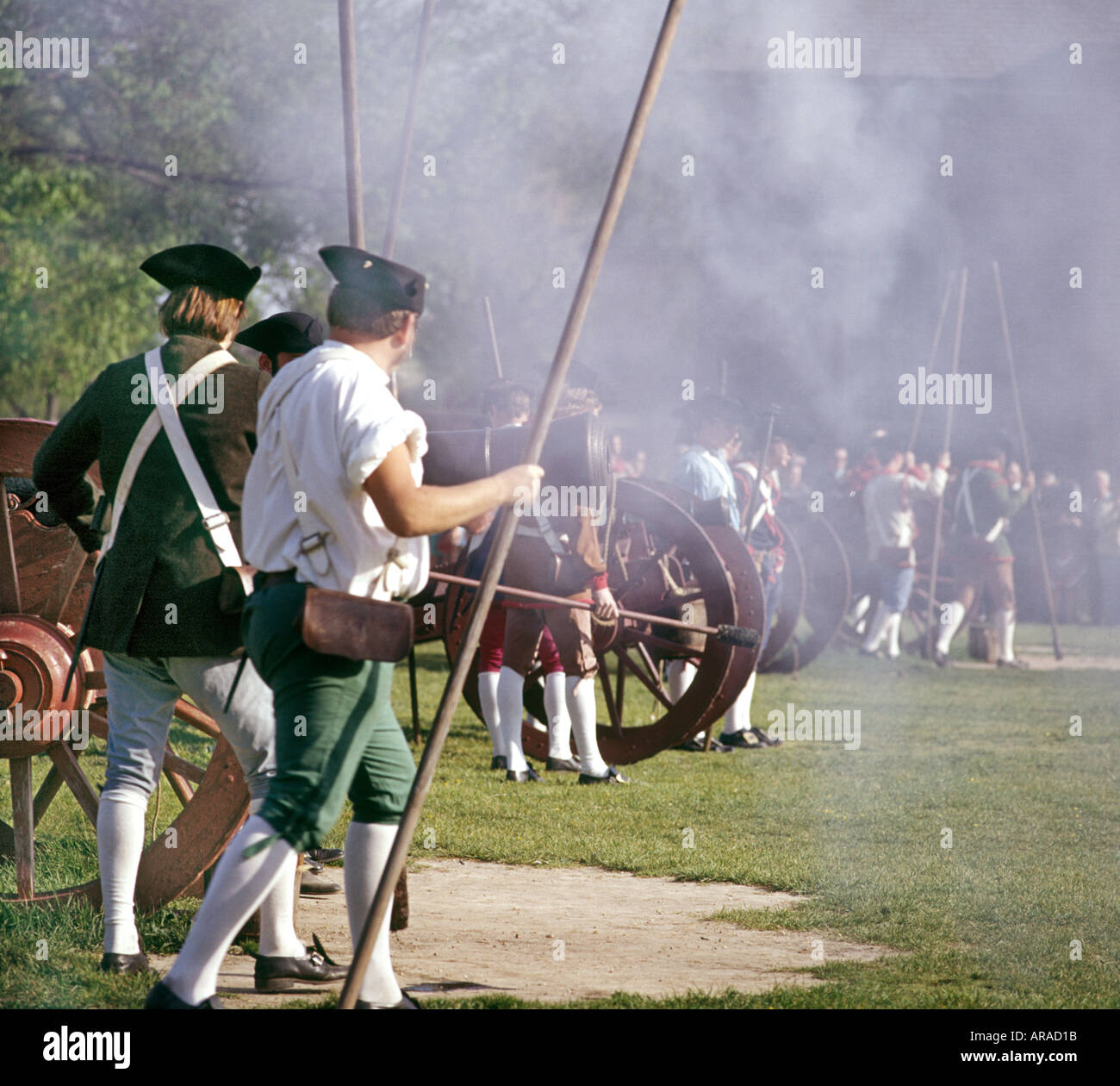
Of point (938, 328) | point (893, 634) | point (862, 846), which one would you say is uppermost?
point (938, 328)

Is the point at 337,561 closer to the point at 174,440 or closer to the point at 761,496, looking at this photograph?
the point at 174,440

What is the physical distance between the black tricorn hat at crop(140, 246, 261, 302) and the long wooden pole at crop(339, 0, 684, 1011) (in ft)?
2.53

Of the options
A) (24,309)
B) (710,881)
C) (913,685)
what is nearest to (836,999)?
(710,881)

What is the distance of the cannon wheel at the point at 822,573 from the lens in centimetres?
941

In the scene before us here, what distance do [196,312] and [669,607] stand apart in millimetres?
3469

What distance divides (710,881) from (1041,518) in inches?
492

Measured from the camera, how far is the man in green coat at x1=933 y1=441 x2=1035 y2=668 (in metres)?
11.4

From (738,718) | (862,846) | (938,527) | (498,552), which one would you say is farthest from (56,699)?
(938,527)

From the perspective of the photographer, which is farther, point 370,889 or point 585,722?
point 585,722

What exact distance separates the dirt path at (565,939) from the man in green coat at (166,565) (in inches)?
11.2

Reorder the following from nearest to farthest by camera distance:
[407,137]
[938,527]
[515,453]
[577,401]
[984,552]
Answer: [407,137] < [515,453] < [577,401] < [984,552] < [938,527]

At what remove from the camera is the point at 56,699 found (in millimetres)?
3586

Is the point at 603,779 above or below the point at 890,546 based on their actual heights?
below

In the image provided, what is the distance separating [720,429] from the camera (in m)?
7.11
